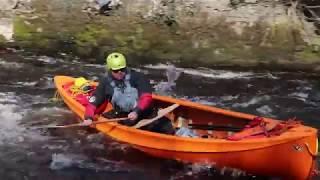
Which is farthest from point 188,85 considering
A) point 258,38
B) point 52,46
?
point 52,46

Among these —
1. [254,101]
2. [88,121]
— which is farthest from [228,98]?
[88,121]

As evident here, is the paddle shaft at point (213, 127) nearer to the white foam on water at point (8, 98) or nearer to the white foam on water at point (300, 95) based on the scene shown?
the white foam on water at point (300, 95)

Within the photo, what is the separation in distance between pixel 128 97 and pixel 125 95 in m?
0.05

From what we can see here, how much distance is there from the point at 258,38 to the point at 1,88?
5537 millimetres

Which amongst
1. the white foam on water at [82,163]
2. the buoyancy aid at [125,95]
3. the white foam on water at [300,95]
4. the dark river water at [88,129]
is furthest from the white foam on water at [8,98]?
the white foam on water at [300,95]

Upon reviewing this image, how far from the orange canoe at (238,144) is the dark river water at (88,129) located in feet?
0.76

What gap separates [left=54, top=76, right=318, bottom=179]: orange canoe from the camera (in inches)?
304

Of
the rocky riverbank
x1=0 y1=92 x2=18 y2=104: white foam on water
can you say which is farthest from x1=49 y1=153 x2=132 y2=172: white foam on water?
the rocky riverbank

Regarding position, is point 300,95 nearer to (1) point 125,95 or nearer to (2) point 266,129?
(2) point 266,129

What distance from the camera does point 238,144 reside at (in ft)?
26.3

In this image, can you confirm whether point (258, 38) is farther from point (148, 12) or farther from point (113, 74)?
point (113, 74)

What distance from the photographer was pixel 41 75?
13.0 m

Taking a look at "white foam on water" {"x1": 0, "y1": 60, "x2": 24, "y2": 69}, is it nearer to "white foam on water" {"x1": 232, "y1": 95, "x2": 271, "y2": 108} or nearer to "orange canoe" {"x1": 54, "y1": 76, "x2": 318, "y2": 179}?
"orange canoe" {"x1": 54, "y1": 76, "x2": 318, "y2": 179}

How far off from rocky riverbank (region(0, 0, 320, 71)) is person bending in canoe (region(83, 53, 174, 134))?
471 cm
